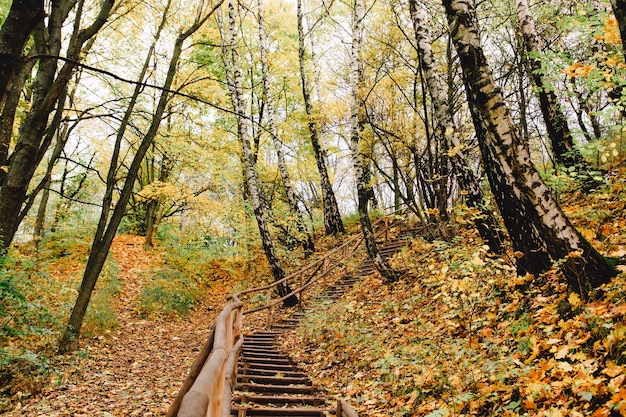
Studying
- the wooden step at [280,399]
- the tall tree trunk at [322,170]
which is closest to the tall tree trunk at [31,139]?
the wooden step at [280,399]

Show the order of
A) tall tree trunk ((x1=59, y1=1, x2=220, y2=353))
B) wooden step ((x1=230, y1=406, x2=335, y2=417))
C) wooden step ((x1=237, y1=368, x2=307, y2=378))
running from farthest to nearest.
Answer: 1. tall tree trunk ((x1=59, y1=1, x2=220, y2=353))
2. wooden step ((x1=237, y1=368, x2=307, y2=378))
3. wooden step ((x1=230, y1=406, x2=335, y2=417))

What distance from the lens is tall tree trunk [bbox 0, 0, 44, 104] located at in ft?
7.58

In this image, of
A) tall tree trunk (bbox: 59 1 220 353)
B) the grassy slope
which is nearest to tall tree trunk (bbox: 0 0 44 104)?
the grassy slope

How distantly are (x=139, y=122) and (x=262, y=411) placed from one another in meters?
15.5

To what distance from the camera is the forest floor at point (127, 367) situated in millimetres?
5930

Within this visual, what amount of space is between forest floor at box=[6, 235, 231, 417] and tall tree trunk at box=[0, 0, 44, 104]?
4886 millimetres

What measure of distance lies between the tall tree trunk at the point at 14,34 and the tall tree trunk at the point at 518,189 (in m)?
4.41

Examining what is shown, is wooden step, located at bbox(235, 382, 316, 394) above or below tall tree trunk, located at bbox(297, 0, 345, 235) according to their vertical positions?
below

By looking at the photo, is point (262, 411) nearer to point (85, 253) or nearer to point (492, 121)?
point (492, 121)

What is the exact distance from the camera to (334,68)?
20.5 metres

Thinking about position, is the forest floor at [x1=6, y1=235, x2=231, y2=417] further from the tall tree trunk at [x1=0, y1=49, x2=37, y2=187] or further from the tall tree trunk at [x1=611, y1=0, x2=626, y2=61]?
the tall tree trunk at [x1=611, y1=0, x2=626, y2=61]

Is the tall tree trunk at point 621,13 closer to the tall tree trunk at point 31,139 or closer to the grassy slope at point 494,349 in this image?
the grassy slope at point 494,349

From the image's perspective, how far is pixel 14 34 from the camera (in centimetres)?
234

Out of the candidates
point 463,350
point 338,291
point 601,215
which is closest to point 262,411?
point 463,350
